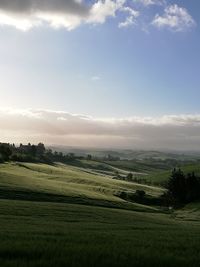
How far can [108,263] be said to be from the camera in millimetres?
13648

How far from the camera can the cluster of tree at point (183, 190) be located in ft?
383

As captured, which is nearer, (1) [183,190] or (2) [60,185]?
(2) [60,185]

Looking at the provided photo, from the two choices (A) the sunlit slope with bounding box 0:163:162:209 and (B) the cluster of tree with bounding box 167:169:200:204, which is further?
(B) the cluster of tree with bounding box 167:169:200:204

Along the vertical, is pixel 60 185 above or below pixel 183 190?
above

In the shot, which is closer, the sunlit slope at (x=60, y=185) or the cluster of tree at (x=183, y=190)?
the sunlit slope at (x=60, y=185)

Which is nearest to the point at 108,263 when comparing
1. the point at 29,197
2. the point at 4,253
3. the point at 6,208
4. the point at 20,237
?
the point at 4,253

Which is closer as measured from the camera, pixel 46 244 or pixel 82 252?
pixel 82 252

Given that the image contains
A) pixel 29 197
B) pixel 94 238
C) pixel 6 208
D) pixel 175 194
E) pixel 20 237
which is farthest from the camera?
pixel 175 194

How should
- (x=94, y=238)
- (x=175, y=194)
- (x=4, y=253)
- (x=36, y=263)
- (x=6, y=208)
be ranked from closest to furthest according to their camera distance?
(x=36, y=263) < (x=4, y=253) < (x=94, y=238) < (x=6, y=208) < (x=175, y=194)

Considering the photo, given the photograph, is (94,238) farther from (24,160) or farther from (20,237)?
(24,160)

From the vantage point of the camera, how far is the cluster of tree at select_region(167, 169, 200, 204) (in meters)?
117

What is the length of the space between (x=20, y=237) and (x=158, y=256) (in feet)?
18.2

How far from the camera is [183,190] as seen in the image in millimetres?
119125

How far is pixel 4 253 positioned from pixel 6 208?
80.0 feet
